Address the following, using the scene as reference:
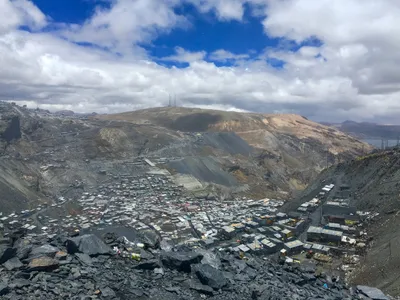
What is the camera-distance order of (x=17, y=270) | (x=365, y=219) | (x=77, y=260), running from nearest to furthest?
(x=17, y=270) < (x=77, y=260) < (x=365, y=219)

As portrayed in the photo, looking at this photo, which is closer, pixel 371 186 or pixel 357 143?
pixel 371 186

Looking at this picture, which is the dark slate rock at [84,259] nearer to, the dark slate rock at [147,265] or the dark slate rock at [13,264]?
the dark slate rock at [147,265]

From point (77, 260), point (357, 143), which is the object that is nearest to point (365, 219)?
point (77, 260)

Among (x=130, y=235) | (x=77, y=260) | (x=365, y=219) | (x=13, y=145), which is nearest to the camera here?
(x=77, y=260)

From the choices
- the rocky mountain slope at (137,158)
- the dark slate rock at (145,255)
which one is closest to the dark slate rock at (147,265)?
the dark slate rock at (145,255)

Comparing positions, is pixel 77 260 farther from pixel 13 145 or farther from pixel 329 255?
pixel 13 145

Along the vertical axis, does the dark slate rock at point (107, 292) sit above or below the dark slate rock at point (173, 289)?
above
